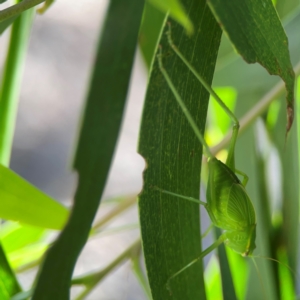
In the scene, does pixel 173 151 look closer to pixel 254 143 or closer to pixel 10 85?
pixel 10 85

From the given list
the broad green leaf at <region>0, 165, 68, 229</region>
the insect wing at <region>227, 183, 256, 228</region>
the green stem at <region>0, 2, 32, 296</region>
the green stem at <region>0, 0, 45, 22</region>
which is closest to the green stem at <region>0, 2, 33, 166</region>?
the green stem at <region>0, 2, 32, 296</region>

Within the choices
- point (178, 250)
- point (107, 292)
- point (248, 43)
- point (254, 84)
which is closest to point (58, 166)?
point (107, 292)

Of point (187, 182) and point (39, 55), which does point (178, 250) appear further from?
point (39, 55)

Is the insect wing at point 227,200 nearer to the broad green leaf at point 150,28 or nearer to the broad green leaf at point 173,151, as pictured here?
the broad green leaf at point 173,151

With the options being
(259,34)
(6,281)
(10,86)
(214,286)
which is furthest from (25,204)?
(214,286)

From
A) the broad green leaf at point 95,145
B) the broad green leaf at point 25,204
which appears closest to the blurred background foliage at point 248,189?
the broad green leaf at point 25,204
